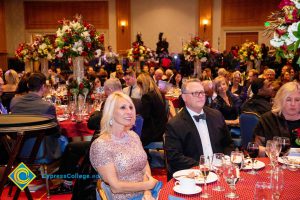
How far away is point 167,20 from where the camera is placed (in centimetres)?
1585

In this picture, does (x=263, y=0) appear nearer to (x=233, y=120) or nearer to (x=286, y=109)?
(x=233, y=120)

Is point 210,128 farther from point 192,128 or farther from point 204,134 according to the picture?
point 192,128

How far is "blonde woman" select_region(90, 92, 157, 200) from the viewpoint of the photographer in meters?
2.53

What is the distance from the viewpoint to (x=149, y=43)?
16.1 m

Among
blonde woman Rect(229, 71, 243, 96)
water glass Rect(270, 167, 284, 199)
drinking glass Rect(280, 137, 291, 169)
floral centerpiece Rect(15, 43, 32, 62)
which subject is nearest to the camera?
water glass Rect(270, 167, 284, 199)

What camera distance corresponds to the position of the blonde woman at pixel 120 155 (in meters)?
2.53

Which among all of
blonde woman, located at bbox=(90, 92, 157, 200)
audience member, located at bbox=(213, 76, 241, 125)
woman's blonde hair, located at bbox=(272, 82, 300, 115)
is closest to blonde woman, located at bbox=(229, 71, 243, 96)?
audience member, located at bbox=(213, 76, 241, 125)

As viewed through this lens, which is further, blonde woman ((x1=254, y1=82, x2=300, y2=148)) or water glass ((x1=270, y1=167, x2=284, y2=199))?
blonde woman ((x1=254, y1=82, x2=300, y2=148))

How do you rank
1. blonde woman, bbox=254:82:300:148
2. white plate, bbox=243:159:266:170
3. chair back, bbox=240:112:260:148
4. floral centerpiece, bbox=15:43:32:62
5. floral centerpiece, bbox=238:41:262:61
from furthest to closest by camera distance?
floral centerpiece, bbox=238:41:262:61, floral centerpiece, bbox=15:43:32:62, chair back, bbox=240:112:260:148, blonde woman, bbox=254:82:300:148, white plate, bbox=243:159:266:170

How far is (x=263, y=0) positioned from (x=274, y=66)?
14.8ft

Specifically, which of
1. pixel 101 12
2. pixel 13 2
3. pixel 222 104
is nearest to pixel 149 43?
pixel 101 12

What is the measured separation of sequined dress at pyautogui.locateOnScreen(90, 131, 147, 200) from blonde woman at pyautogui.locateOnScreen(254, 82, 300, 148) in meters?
1.25

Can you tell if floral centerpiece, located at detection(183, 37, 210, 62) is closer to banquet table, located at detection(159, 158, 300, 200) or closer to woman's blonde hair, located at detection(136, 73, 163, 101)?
woman's blonde hair, located at detection(136, 73, 163, 101)

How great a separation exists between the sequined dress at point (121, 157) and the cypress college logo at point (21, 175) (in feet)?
1.47
